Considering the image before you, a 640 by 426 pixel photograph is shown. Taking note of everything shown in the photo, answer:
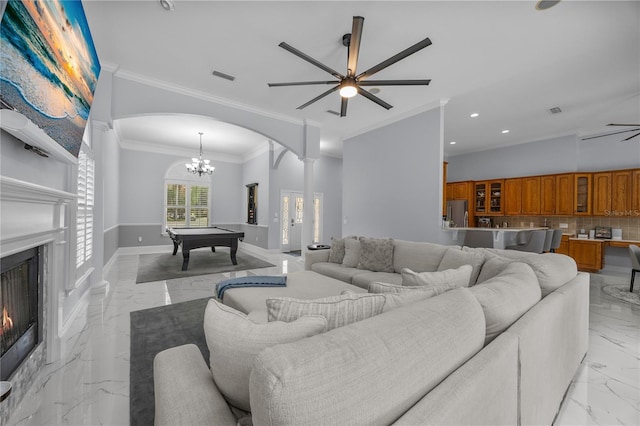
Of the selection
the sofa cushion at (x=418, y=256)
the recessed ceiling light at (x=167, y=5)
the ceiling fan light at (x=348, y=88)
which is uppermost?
the recessed ceiling light at (x=167, y=5)

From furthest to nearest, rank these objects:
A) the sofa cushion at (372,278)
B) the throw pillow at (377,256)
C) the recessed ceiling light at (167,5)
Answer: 1. the throw pillow at (377,256)
2. the sofa cushion at (372,278)
3. the recessed ceiling light at (167,5)

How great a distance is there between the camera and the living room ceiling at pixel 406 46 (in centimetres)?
254

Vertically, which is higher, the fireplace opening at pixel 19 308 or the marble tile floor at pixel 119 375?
the fireplace opening at pixel 19 308

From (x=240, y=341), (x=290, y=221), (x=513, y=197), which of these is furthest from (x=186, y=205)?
(x=513, y=197)

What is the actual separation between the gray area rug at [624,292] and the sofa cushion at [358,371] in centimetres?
486

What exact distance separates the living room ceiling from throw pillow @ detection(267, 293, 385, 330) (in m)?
2.71

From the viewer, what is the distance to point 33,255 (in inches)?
74.6

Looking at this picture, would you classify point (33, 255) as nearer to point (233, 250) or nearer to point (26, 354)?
point (26, 354)

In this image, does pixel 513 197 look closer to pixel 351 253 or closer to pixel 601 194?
pixel 601 194

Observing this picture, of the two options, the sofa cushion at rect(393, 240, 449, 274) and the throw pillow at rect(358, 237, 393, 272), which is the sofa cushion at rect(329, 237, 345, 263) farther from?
the sofa cushion at rect(393, 240, 449, 274)

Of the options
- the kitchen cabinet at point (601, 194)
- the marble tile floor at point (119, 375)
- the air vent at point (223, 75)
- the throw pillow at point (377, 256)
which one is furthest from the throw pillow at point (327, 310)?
the kitchen cabinet at point (601, 194)

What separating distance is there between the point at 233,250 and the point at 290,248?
2.40 m

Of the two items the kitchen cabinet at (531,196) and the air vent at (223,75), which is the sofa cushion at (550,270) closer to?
the air vent at (223,75)

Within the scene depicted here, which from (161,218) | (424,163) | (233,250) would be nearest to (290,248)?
(233,250)
